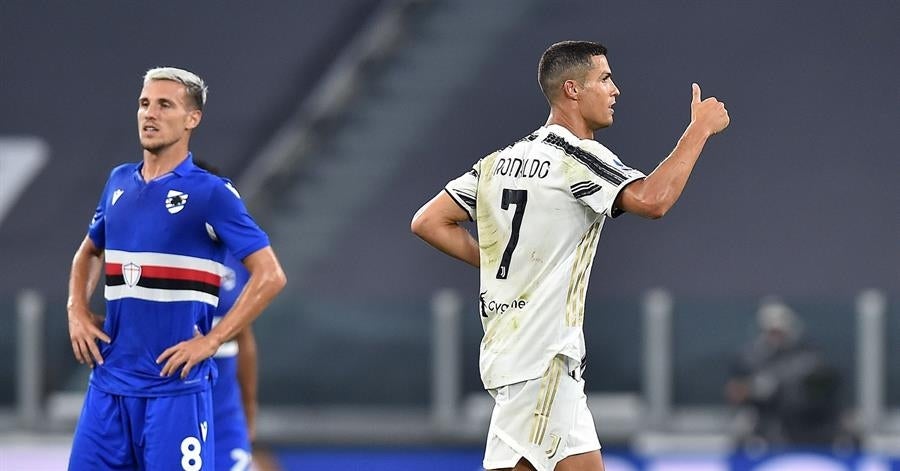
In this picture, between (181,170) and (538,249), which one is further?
(181,170)

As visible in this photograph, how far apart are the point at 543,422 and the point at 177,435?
1069 millimetres

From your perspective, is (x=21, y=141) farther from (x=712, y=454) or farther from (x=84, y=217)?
(x=712, y=454)

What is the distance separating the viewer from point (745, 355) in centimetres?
969

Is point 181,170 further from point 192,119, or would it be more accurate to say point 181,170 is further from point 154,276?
point 154,276

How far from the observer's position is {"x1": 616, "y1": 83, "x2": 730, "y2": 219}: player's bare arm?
4.01 meters

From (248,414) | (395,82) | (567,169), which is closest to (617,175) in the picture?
(567,169)

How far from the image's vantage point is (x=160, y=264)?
4418 mm

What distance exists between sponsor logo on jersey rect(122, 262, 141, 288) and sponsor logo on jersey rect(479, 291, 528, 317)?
1.01 meters

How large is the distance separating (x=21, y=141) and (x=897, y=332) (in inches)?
321

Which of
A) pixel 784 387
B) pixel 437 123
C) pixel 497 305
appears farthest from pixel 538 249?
pixel 437 123

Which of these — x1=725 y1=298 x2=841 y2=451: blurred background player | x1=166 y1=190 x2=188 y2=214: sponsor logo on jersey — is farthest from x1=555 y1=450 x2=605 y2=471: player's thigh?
x1=725 y1=298 x2=841 y2=451: blurred background player

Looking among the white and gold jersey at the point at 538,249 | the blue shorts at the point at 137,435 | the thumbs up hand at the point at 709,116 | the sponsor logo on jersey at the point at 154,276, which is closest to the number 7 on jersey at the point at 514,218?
the white and gold jersey at the point at 538,249

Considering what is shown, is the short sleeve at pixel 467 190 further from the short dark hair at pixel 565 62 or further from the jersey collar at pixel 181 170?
the jersey collar at pixel 181 170

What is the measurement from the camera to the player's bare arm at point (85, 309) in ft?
→ 14.7
